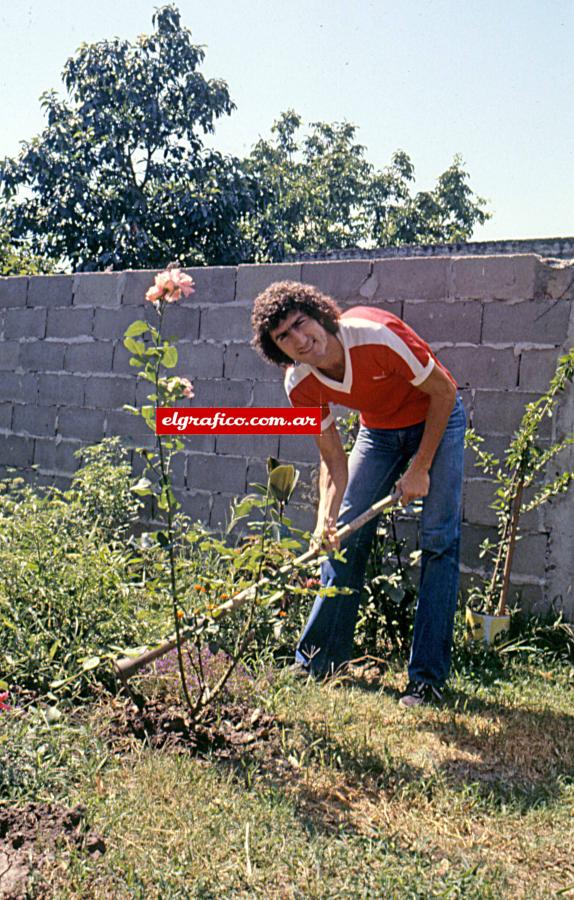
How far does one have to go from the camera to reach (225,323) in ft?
16.4

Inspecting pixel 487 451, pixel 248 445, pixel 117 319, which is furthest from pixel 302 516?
pixel 117 319

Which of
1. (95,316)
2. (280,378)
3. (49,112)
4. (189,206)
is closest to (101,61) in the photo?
(49,112)

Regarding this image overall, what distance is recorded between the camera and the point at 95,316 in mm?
5699

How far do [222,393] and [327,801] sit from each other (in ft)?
9.70

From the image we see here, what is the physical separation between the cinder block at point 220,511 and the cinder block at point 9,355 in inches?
83.6

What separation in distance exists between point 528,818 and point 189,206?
38.0 ft

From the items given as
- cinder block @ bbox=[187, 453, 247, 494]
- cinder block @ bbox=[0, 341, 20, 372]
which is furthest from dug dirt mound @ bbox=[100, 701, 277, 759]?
cinder block @ bbox=[0, 341, 20, 372]

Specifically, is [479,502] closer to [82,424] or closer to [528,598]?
[528,598]

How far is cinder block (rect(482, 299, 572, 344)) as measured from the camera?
3875 millimetres

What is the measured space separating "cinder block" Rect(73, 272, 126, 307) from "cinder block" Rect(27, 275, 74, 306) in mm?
73

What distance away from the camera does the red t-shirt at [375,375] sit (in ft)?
10.0

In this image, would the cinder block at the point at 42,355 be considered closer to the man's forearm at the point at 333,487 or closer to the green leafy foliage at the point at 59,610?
the green leafy foliage at the point at 59,610

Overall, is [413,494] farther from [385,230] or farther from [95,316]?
[385,230]

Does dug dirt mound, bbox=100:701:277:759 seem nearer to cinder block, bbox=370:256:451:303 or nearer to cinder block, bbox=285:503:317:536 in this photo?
cinder block, bbox=285:503:317:536
